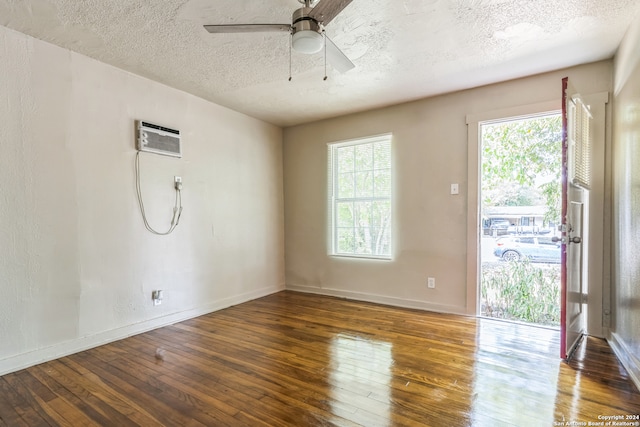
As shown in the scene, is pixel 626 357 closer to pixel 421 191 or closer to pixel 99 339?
pixel 421 191

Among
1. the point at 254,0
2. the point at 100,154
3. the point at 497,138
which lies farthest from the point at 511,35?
the point at 100,154

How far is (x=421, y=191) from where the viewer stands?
3.75 metres

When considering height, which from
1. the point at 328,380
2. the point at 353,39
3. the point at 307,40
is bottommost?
the point at 328,380

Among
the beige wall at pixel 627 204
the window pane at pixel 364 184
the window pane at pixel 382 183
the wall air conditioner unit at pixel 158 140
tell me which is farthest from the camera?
the window pane at pixel 364 184

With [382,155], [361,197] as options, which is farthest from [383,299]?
[382,155]

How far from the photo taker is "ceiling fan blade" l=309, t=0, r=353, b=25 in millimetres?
1560

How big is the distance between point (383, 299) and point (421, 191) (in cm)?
144

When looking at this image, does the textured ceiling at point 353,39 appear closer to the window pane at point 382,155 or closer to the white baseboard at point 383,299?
the window pane at point 382,155

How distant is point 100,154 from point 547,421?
374cm

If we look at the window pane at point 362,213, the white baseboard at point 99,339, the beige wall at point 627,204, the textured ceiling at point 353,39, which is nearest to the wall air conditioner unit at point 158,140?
the textured ceiling at point 353,39

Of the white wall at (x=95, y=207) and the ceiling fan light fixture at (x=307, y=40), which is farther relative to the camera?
the white wall at (x=95, y=207)

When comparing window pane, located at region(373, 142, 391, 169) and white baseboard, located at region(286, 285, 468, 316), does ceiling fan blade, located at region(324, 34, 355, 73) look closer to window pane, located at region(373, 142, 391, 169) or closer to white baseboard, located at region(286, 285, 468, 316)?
window pane, located at region(373, 142, 391, 169)

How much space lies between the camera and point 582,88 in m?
2.88

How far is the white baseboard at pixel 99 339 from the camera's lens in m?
2.30
